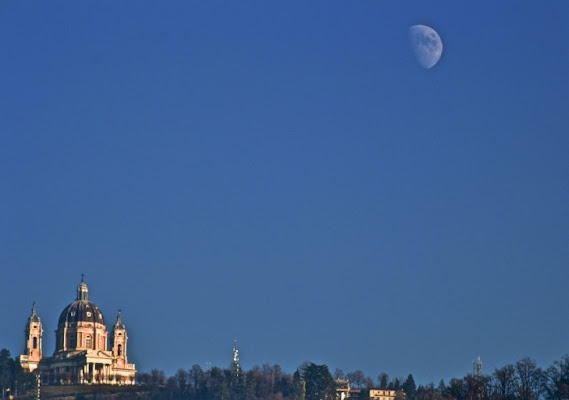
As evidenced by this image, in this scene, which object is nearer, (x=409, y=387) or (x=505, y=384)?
(x=505, y=384)

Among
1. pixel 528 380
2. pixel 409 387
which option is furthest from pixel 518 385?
pixel 409 387

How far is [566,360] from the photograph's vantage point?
142 meters

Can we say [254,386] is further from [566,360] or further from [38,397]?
[566,360]

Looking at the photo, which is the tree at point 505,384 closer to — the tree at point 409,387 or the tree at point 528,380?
the tree at point 528,380

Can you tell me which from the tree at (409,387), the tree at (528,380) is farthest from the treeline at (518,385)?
the tree at (409,387)

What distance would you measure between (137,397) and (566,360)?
233ft

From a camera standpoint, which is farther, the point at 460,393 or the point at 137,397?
the point at 137,397

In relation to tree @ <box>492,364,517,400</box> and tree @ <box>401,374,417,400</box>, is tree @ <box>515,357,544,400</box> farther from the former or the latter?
tree @ <box>401,374,417,400</box>

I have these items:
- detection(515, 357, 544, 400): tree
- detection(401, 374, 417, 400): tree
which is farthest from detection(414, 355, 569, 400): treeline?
detection(401, 374, 417, 400): tree

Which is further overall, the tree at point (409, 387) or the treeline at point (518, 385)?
the tree at point (409, 387)

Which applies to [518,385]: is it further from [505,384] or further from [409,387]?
[409,387]

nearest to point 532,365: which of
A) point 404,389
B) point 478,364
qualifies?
point 478,364

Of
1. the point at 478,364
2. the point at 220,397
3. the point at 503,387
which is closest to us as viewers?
the point at 503,387

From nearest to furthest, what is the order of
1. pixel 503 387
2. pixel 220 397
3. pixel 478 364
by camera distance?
pixel 503 387 → pixel 478 364 → pixel 220 397
